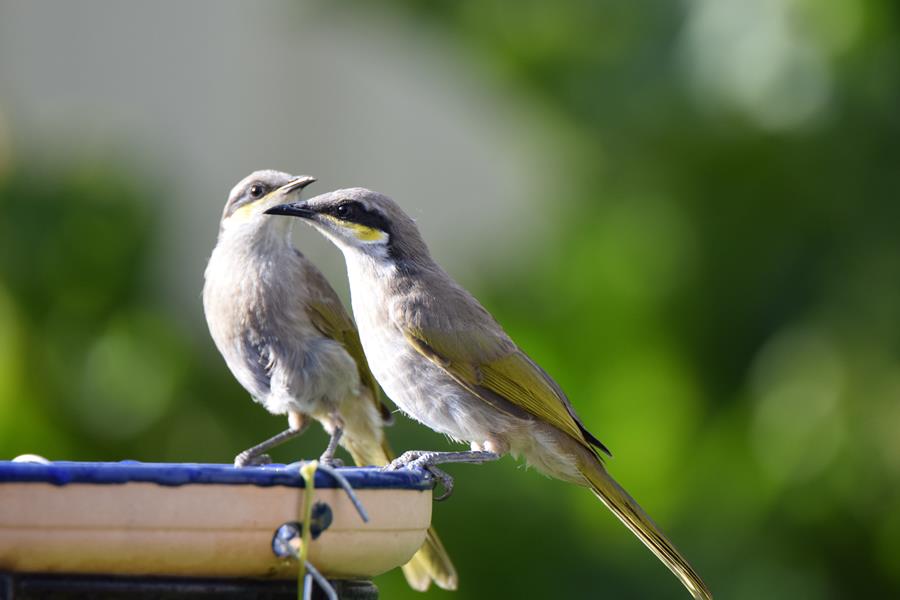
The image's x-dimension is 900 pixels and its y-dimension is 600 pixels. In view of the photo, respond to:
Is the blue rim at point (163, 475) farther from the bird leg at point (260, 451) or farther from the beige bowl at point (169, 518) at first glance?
the bird leg at point (260, 451)

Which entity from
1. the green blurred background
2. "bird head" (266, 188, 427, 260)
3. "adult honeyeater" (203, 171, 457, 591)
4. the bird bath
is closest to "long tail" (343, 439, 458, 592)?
"adult honeyeater" (203, 171, 457, 591)

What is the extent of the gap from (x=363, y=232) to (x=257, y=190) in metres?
0.47

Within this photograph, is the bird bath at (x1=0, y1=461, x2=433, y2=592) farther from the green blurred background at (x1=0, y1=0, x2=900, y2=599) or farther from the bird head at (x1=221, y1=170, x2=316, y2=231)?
the green blurred background at (x1=0, y1=0, x2=900, y2=599)

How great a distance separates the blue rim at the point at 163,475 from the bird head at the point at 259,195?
1.51m

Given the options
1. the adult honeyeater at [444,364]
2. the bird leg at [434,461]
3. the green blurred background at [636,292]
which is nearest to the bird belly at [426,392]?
Answer: the adult honeyeater at [444,364]

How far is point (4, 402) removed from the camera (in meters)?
5.83

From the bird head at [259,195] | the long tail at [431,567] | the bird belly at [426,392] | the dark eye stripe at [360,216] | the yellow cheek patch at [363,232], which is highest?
the dark eye stripe at [360,216]

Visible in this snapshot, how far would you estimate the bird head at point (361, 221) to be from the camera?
3.47 meters

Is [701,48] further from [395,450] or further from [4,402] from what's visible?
[4,402]

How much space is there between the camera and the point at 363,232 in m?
3.57

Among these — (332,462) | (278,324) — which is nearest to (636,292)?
(278,324)

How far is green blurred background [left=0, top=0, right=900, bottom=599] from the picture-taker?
19.1ft

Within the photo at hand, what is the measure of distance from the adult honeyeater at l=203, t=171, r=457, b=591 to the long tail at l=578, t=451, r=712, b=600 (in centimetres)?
55

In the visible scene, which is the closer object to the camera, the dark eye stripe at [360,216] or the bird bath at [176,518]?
the bird bath at [176,518]
